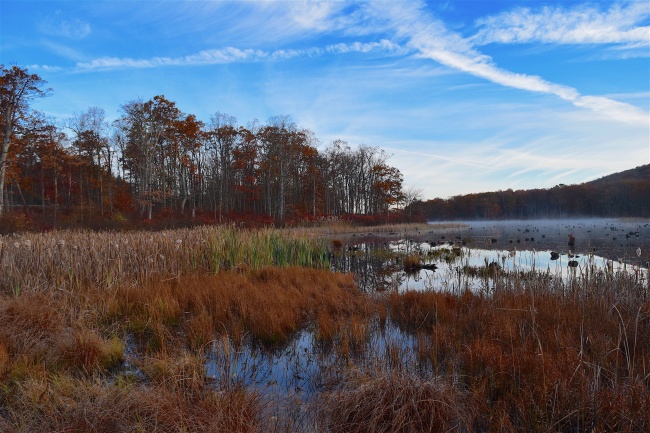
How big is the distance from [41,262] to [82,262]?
612 mm

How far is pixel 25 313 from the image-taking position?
14.1 feet

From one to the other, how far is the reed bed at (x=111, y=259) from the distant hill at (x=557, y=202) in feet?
206

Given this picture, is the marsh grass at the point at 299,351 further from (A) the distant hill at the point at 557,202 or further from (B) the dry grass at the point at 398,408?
(A) the distant hill at the point at 557,202

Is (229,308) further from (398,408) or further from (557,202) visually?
(557,202)

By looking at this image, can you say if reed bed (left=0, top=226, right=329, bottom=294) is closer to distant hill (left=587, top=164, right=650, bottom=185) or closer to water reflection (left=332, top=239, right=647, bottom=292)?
water reflection (left=332, top=239, right=647, bottom=292)

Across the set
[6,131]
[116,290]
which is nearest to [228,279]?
[116,290]

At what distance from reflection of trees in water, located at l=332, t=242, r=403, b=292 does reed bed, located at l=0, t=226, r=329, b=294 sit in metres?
2.42

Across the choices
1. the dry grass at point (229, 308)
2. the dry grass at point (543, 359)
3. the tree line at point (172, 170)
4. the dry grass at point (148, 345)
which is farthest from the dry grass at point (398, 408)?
the tree line at point (172, 170)

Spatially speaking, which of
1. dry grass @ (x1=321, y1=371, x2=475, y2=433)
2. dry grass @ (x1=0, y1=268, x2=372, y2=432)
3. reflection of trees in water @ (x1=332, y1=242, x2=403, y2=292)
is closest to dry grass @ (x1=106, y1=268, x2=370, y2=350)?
dry grass @ (x1=0, y1=268, x2=372, y2=432)

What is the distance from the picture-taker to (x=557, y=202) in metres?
78.2

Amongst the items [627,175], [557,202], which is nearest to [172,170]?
[557,202]

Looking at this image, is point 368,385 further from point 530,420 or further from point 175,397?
point 175,397

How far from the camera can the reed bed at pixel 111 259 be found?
6051 mm

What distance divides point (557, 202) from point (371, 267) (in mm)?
82930
